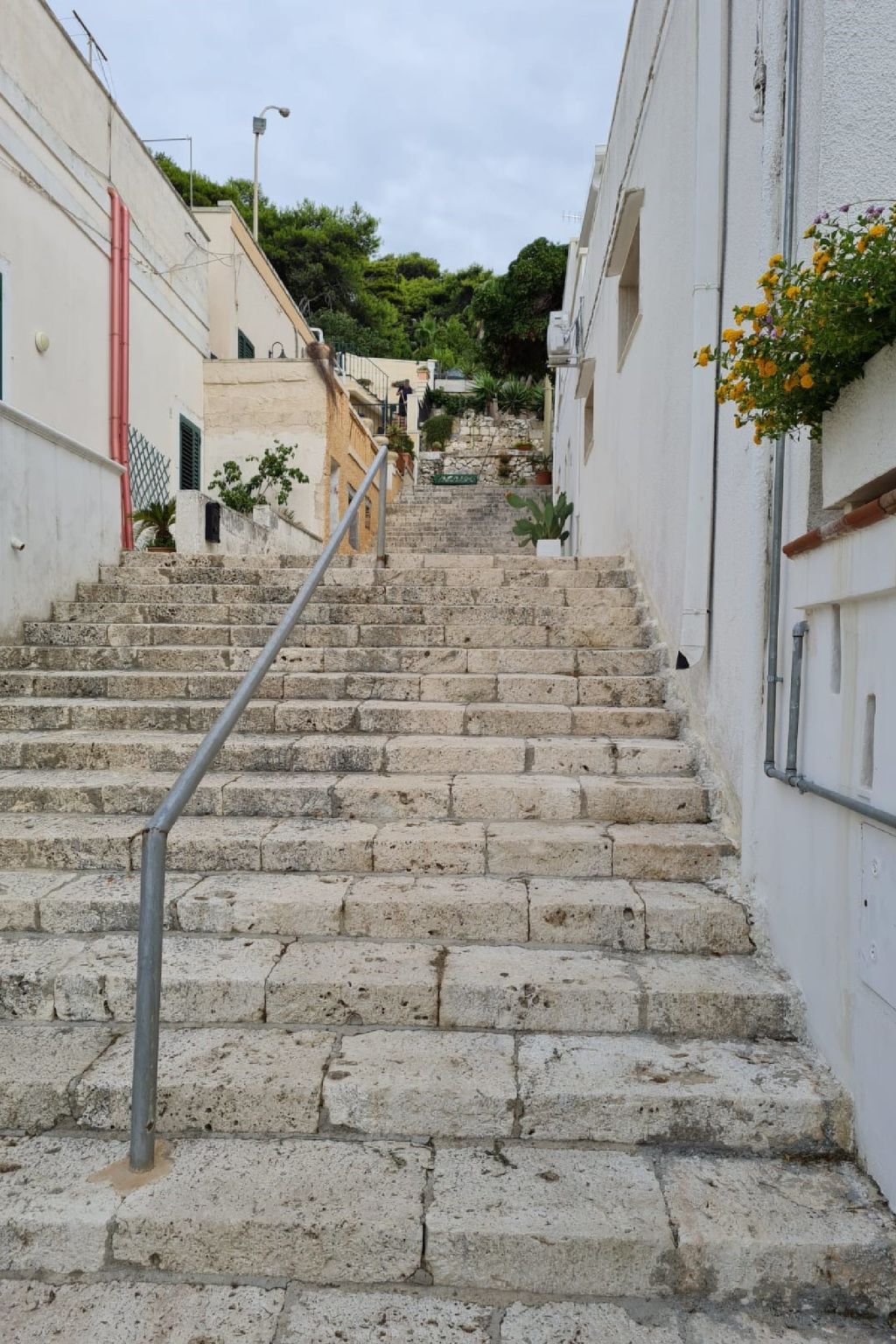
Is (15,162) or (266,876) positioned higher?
(15,162)

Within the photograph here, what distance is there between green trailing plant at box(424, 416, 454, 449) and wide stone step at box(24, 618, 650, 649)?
19.4 m

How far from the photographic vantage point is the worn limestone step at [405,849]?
3061 millimetres

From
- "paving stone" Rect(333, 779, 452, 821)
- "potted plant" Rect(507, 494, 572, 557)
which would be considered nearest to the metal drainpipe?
"paving stone" Rect(333, 779, 452, 821)

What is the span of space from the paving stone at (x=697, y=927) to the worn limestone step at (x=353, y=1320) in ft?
3.51

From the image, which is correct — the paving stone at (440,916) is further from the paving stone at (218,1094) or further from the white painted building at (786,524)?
the white painted building at (786,524)

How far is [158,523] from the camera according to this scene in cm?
855

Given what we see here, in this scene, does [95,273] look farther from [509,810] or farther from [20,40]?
[509,810]

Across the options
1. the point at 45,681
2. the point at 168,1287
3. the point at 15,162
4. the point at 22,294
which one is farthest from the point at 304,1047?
the point at 15,162

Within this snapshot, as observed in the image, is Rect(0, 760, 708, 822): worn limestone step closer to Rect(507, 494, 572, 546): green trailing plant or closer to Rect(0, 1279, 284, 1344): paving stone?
Rect(0, 1279, 284, 1344): paving stone

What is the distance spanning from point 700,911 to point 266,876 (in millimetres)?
1480

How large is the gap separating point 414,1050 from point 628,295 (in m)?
5.86

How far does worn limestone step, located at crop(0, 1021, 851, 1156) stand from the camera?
6.89 ft

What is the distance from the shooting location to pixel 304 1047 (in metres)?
2.35

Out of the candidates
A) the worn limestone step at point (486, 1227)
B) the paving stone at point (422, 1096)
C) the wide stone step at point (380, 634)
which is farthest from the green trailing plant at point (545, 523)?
the worn limestone step at point (486, 1227)
